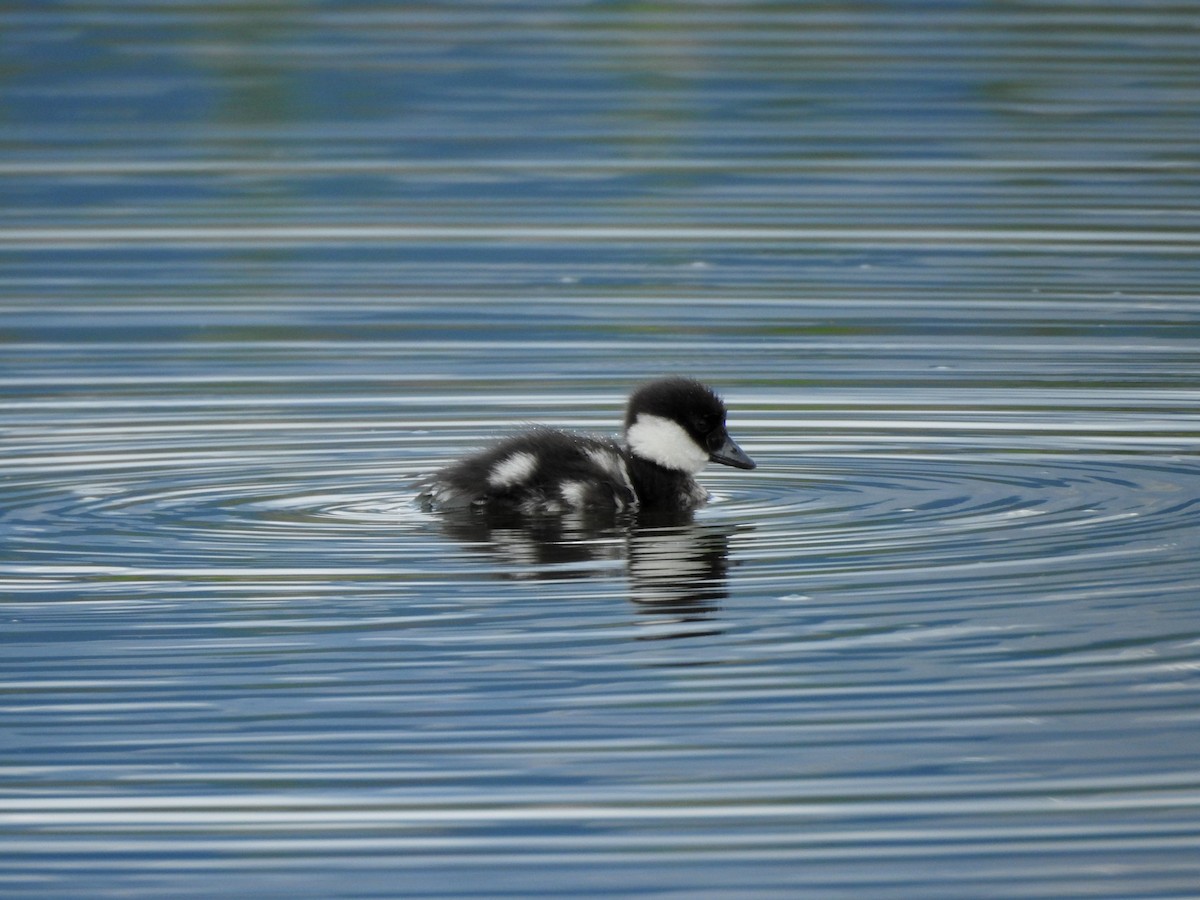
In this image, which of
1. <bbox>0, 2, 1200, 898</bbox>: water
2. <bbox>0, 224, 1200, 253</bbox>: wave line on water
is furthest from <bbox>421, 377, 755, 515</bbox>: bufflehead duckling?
<bbox>0, 224, 1200, 253</bbox>: wave line on water

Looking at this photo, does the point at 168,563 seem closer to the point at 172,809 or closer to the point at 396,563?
the point at 396,563

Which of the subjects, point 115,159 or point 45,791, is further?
point 115,159

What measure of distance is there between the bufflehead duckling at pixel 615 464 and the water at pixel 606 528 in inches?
10.2

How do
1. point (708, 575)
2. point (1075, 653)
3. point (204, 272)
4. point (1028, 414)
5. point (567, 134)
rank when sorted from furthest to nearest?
point (567, 134)
point (204, 272)
point (1028, 414)
point (708, 575)
point (1075, 653)

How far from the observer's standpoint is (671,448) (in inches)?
324

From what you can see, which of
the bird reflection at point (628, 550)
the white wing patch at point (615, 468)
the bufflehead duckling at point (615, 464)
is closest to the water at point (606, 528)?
the bird reflection at point (628, 550)

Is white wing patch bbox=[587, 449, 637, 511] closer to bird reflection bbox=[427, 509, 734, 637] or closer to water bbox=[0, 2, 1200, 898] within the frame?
bird reflection bbox=[427, 509, 734, 637]

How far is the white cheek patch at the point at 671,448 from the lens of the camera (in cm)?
823

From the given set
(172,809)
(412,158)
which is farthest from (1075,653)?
(412,158)

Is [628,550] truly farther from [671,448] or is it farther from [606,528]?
[671,448]

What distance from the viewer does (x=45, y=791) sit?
515 cm

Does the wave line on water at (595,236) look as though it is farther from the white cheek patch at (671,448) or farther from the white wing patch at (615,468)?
the white wing patch at (615,468)

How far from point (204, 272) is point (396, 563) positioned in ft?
20.8

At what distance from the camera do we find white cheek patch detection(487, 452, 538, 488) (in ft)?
25.7
